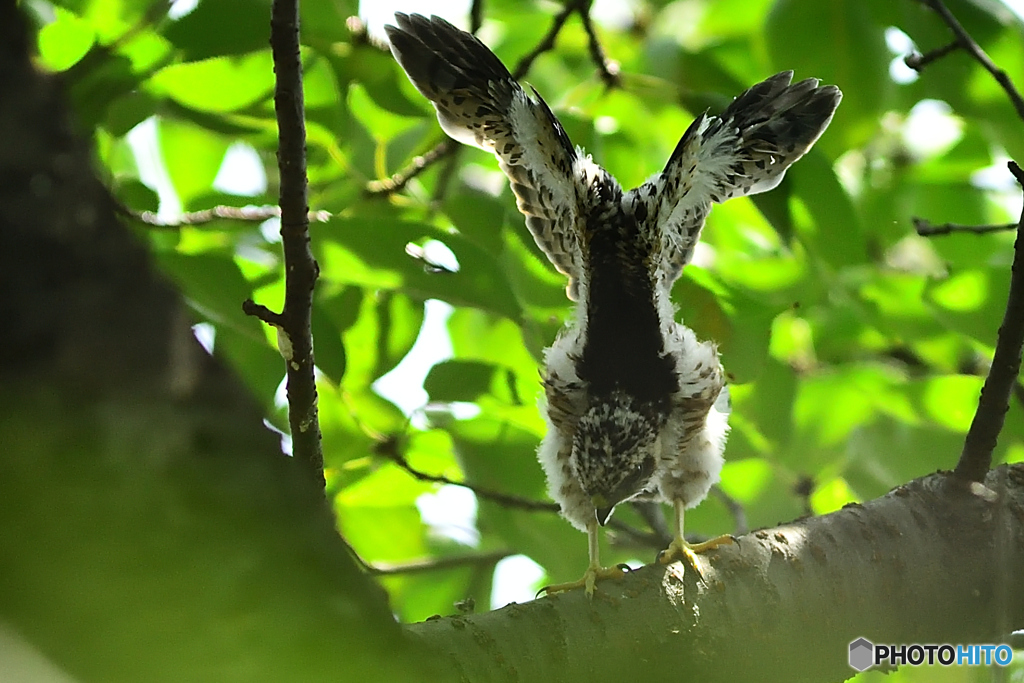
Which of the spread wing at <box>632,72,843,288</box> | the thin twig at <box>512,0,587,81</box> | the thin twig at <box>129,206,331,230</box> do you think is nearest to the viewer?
the thin twig at <box>129,206,331,230</box>

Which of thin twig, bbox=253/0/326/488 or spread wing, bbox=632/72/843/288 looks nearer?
thin twig, bbox=253/0/326/488

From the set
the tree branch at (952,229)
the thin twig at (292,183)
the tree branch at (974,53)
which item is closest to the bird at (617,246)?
the tree branch at (974,53)

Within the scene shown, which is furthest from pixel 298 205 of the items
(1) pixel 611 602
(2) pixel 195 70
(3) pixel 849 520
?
(3) pixel 849 520

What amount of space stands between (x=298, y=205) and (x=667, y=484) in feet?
6.23

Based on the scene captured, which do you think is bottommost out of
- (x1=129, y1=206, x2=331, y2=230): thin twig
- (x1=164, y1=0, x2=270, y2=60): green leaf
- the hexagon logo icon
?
the hexagon logo icon

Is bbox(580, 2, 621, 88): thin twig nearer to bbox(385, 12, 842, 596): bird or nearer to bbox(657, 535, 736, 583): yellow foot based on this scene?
bbox(385, 12, 842, 596): bird

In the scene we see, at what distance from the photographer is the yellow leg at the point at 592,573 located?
2262mm

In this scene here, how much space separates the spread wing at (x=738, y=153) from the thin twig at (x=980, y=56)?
1.40 ft

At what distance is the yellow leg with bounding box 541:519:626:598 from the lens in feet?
A: 7.42

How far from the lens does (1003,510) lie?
240 cm

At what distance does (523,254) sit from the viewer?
307 centimetres

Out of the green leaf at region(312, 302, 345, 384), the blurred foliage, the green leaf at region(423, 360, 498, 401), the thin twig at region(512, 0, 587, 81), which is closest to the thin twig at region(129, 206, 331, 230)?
the blurred foliage

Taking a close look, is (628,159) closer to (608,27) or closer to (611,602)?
(608,27)

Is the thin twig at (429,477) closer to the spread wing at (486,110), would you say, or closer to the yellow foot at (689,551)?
the yellow foot at (689,551)
